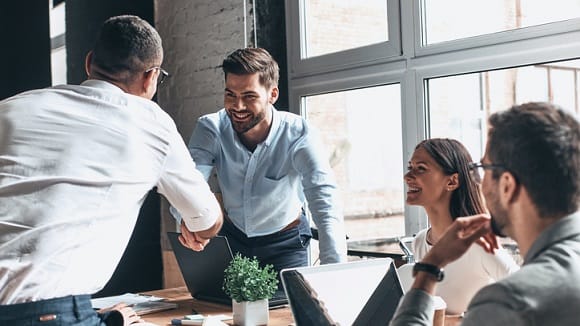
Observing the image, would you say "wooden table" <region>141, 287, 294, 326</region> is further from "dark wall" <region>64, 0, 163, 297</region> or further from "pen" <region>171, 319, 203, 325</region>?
"dark wall" <region>64, 0, 163, 297</region>

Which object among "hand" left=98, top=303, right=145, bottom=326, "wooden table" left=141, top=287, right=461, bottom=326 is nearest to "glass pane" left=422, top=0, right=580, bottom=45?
"wooden table" left=141, top=287, right=461, bottom=326

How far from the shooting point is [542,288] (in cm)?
128

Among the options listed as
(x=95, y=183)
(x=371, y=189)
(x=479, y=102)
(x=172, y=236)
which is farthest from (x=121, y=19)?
(x=371, y=189)

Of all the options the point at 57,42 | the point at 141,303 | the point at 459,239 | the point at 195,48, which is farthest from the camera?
the point at 195,48

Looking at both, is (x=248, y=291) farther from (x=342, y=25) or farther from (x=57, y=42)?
(x=57, y=42)

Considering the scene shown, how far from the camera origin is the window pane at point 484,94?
2963 millimetres

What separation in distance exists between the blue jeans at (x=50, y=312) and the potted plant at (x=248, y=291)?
0.55 metres

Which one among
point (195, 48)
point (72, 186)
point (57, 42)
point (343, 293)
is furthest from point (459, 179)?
point (57, 42)

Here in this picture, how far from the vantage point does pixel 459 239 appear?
5.36 ft

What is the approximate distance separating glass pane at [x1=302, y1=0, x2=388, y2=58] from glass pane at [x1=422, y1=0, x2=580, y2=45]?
1.02ft

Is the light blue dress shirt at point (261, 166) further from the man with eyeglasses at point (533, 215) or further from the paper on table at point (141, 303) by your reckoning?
the man with eyeglasses at point (533, 215)

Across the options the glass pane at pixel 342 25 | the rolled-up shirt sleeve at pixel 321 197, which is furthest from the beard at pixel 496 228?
the glass pane at pixel 342 25

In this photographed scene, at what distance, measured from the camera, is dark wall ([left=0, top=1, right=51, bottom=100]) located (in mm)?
4148

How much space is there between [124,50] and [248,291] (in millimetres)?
826
